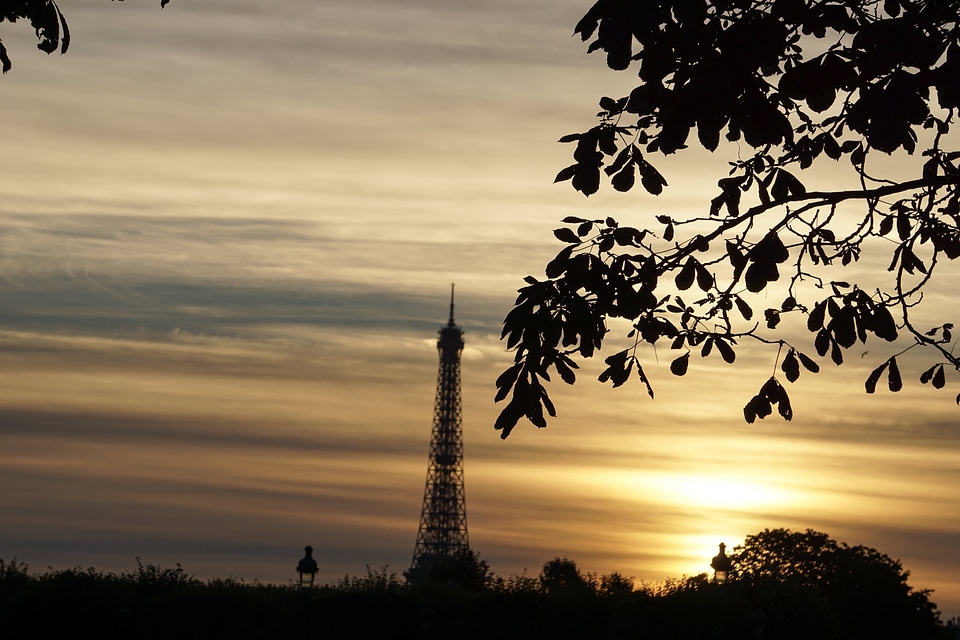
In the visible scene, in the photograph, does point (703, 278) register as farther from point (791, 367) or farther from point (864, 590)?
point (864, 590)

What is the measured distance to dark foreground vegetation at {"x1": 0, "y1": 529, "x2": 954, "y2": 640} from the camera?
117 ft

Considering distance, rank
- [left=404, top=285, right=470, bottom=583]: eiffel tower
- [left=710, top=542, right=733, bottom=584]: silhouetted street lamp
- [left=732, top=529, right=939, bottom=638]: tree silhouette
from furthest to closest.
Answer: [left=404, top=285, right=470, bottom=583]: eiffel tower, [left=732, top=529, right=939, bottom=638]: tree silhouette, [left=710, top=542, right=733, bottom=584]: silhouetted street lamp

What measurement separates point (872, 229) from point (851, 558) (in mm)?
64200

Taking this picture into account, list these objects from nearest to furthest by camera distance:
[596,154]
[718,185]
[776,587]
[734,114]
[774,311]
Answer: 1. [734,114]
2. [596,154]
3. [718,185]
4. [774,311]
5. [776,587]

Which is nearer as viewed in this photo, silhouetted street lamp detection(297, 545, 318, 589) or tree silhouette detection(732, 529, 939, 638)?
silhouetted street lamp detection(297, 545, 318, 589)

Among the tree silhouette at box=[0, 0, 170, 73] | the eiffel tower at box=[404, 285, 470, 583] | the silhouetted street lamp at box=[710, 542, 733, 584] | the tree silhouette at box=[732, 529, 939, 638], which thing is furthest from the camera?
the eiffel tower at box=[404, 285, 470, 583]

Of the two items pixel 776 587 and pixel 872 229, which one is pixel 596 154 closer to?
pixel 872 229

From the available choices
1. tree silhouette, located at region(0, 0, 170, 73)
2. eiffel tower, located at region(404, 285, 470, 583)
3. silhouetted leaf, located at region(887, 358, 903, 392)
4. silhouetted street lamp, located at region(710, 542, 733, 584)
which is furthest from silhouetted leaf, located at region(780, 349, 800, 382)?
eiffel tower, located at region(404, 285, 470, 583)

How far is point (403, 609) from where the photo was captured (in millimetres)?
39375

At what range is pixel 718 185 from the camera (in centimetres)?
966

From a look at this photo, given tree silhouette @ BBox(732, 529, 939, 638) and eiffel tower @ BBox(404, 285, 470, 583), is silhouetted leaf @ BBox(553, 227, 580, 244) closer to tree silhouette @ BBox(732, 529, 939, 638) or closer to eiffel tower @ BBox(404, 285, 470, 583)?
tree silhouette @ BBox(732, 529, 939, 638)

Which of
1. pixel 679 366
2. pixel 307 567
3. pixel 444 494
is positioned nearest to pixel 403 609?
pixel 307 567

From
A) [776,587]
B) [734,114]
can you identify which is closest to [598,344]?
[734,114]

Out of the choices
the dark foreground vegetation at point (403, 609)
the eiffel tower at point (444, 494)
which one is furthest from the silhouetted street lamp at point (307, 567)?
the eiffel tower at point (444, 494)
